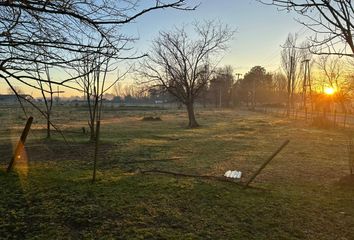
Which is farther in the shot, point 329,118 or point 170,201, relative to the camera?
point 329,118

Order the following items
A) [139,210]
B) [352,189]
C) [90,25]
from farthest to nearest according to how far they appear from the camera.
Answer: [352,189] → [139,210] → [90,25]

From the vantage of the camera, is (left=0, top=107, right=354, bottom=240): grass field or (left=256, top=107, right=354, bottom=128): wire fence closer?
(left=0, top=107, right=354, bottom=240): grass field

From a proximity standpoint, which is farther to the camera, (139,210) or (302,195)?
(302,195)

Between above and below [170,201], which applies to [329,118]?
below

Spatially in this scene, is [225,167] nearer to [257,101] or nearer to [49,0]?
[49,0]

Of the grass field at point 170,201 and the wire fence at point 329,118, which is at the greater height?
the grass field at point 170,201

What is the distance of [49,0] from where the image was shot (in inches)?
106

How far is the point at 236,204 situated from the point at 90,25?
4327mm

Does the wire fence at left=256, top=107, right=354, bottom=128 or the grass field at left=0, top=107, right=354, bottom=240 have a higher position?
the grass field at left=0, top=107, right=354, bottom=240

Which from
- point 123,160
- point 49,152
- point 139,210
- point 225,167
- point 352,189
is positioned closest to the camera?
point 139,210

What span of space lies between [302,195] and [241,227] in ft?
8.21

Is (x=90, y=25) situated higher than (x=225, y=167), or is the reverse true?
(x=90, y=25)

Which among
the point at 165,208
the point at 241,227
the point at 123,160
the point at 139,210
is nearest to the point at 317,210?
the point at 241,227

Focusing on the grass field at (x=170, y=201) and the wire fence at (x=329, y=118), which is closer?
the grass field at (x=170, y=201)
